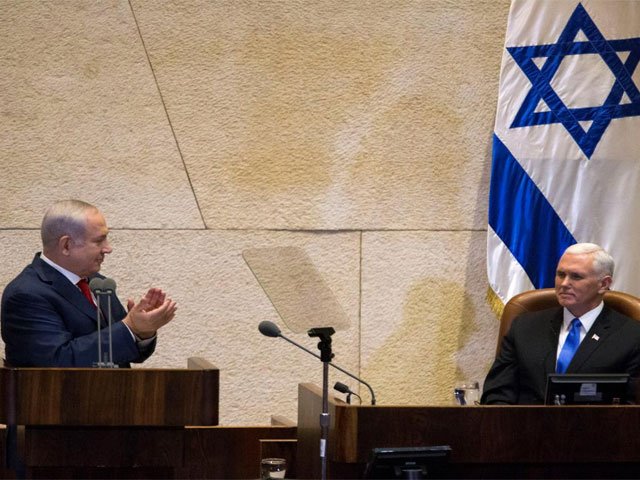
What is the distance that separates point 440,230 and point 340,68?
1.04 m

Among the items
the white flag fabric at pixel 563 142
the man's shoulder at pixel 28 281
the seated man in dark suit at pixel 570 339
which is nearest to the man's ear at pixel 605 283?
the seated man in dark suit at pixel 570 339

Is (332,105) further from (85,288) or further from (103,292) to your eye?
(103,292)

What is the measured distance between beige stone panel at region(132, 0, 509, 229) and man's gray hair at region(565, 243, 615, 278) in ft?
3.12

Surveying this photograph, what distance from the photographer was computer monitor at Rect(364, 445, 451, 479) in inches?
139

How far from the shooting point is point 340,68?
611cm

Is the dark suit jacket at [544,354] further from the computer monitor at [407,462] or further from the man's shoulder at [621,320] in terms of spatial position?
the computer monitor at [407,462]

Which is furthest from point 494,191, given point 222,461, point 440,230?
point 222,461

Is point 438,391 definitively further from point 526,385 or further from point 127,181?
point 127,181

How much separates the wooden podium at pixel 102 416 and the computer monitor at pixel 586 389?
47.9 inches

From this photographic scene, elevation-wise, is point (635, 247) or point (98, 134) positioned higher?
point (98, 134)

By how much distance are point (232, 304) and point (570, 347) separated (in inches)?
72.3

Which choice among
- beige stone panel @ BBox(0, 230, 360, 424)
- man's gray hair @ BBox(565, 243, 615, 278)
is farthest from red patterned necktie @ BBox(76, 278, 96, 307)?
man's gray hair @ BBox(565, 243, 615, 278)

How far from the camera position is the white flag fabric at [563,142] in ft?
19.3

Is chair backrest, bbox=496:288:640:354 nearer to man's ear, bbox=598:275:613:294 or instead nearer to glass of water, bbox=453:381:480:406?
man's ear, bbox=598:275:613:294
